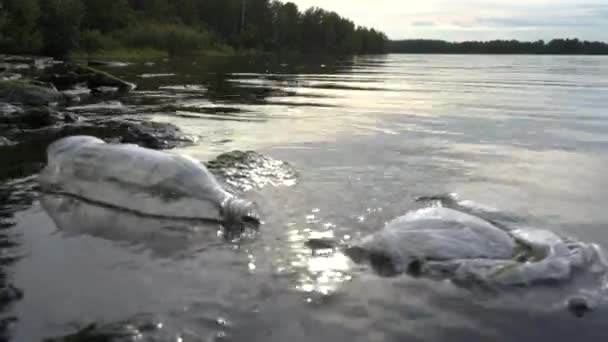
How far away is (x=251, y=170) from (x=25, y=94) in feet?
28.2

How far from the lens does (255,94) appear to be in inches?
723

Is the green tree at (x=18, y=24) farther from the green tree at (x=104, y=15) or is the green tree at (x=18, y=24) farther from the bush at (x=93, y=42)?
the green tree at (x=104, y=15)

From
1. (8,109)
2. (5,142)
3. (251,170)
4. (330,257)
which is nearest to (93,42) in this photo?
(8,109)

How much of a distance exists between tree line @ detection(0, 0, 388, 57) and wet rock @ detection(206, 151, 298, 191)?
35482 millimetres

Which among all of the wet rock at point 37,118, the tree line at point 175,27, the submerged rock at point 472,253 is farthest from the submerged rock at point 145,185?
the tree line at point 175,27

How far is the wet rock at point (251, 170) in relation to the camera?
6.35 meters

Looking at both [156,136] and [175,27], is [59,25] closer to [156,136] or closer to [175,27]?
[175,27]

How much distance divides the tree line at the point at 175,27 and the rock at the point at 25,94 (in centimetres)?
2682

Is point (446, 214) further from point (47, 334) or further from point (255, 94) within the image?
point (255, 94)

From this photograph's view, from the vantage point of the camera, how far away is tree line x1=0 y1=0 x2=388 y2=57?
40375mm

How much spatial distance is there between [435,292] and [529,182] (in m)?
3.66

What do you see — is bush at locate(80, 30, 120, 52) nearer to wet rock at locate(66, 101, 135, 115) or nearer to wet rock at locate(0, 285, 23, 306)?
wet rock at locate(66, 101, 135, 115)

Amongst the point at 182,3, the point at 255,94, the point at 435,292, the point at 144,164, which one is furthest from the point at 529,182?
the point at 182,3

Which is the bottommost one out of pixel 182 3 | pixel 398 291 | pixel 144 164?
pixel 398 291
